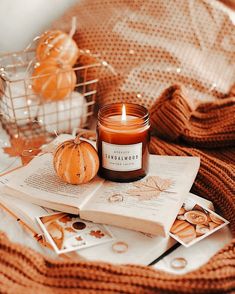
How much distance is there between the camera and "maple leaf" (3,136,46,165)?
872mm

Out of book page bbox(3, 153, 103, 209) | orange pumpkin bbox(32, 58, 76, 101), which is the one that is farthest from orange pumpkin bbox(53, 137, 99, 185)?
orange pumpkin bbox(32, 58, 76, 101)

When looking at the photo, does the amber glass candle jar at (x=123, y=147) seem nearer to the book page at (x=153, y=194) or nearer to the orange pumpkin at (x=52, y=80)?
the book page at (x=153, y=194)

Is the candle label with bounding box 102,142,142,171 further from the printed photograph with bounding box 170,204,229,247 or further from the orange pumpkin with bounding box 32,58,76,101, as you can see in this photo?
the orange pumpkin with bounding box 32,58,76,101

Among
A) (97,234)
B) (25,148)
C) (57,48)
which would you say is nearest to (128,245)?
(97,234)

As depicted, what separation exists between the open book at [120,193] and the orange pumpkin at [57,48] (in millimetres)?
270

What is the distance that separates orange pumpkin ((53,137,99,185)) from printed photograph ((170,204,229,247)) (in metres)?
0.15

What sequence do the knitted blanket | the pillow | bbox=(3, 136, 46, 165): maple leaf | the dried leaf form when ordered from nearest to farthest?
1. the knitted blanket
2. the dried leaf
3. bbox=(3, 136, 46, 165): maple leaf
4. the pillow

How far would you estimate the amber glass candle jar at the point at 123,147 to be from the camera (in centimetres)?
71

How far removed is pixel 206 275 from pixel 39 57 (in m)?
0.60

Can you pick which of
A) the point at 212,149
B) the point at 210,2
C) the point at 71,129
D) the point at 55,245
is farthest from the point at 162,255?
the point at 210,2

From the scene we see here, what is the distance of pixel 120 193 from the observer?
0.71 m

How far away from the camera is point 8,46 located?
1.14m

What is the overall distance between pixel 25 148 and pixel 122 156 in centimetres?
28

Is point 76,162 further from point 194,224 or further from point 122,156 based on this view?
point 194,224
